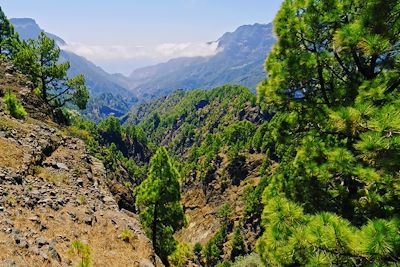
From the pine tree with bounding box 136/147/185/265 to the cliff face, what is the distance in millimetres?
3902

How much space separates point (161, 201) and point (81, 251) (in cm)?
1537

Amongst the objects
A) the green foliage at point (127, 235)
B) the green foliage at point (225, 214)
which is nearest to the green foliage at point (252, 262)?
the green foliage at point (127, 235)

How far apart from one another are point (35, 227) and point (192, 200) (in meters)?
151

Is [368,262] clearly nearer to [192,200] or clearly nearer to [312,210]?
[312,210]

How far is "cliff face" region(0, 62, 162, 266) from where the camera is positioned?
14.4m

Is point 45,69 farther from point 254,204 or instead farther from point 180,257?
point 254,204

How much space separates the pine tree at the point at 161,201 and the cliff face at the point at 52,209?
12.8 feet

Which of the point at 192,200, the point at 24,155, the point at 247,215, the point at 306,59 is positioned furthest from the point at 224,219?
the point at 306,59

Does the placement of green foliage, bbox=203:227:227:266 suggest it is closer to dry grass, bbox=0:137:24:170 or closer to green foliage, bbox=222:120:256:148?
green foliage, bbox=222:120:256:148

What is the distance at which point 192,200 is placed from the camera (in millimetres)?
164250

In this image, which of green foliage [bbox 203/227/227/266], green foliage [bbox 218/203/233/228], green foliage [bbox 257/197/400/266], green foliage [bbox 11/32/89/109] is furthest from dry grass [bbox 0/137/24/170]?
green foliage [bbox 218/203/233/228]

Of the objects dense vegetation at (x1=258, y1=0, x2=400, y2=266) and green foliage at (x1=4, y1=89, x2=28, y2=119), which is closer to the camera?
dense vegetation at (x1=258, y1=0, x2=400, y2=266)

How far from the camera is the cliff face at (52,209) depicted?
14.4m

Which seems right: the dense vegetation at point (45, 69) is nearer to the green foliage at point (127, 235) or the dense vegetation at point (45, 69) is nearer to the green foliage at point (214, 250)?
the green foliage at point (127, 235)
